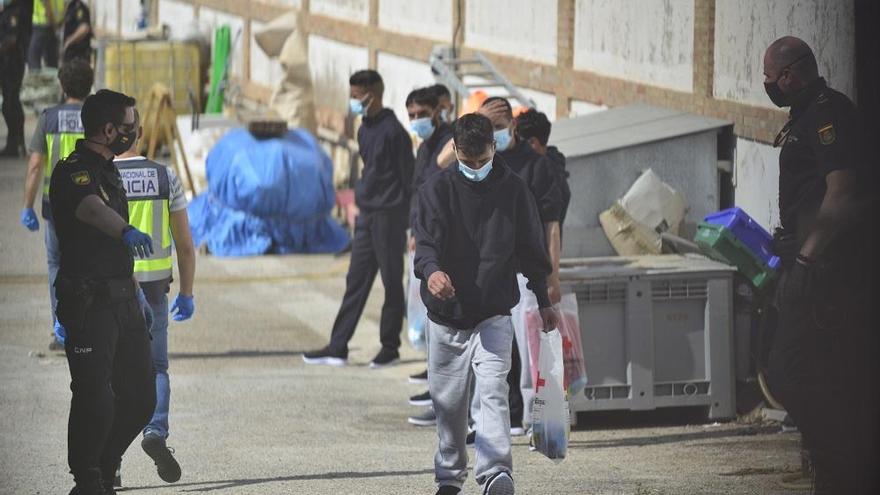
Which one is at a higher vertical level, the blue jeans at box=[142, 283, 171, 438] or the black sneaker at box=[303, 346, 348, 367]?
the blue jeans at box=[142, 283, 171, 438]

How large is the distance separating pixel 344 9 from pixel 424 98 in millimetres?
10848

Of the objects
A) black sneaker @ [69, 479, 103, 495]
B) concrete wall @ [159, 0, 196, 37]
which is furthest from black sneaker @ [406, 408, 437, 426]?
concrete wall @ [159, 0, 196, 37]

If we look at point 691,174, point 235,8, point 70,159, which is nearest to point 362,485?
point 70,159

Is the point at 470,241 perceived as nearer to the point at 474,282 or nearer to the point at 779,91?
the point at 474,282

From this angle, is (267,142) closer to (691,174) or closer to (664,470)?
(691,174)

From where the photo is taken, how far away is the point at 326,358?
491 inches

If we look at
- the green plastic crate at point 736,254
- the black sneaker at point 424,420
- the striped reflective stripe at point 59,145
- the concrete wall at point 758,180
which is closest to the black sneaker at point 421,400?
the black sneaker at point 424,420

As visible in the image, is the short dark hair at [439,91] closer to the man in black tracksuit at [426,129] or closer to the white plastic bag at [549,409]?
the man in black tracksuit at [426,129]

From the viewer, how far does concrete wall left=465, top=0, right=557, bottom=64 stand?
1548cm

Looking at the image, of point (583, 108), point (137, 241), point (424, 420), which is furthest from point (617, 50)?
point (137, 241)

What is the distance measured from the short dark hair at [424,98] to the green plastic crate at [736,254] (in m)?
1.92

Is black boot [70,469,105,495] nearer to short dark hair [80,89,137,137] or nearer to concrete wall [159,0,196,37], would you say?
short dark hair [80,89,137,137]

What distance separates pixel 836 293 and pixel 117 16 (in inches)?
1127

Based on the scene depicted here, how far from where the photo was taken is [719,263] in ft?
34.6
